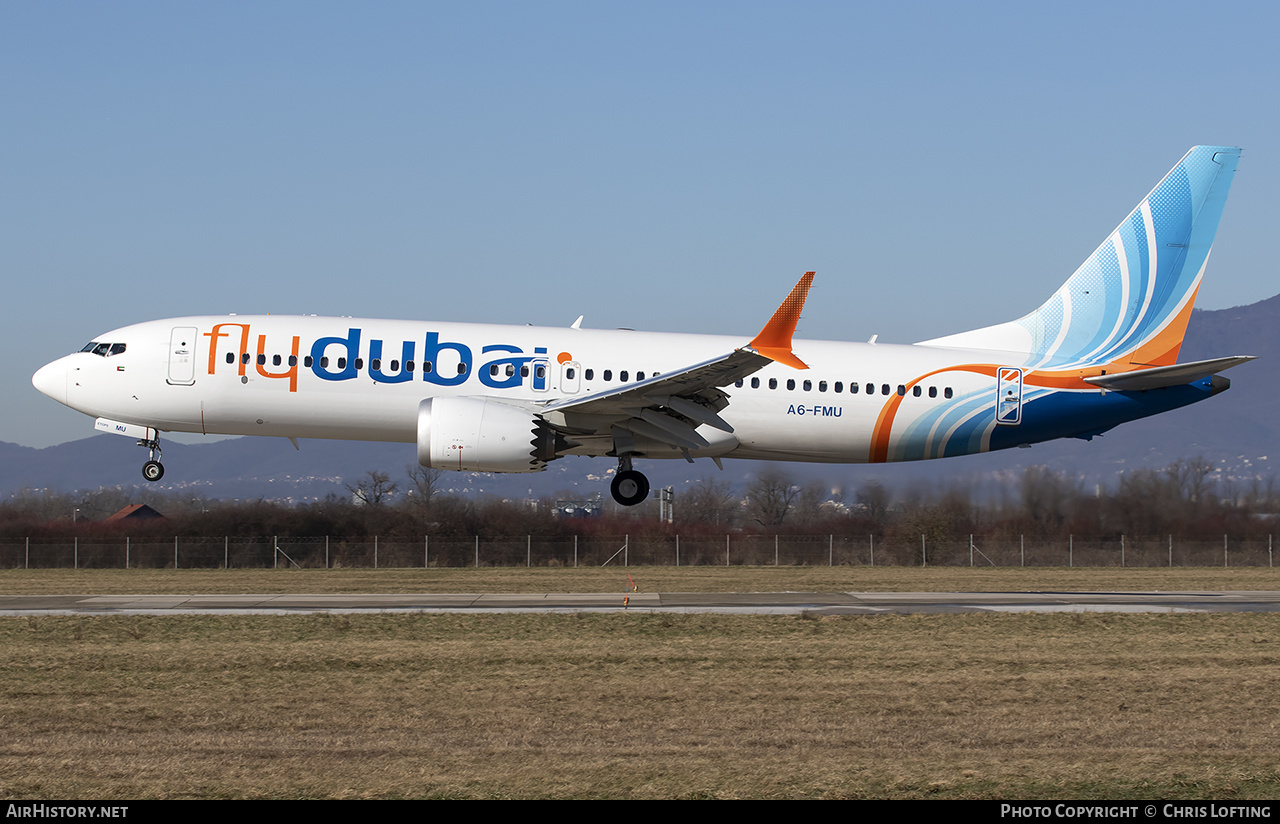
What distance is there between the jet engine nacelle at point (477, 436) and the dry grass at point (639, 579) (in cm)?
893

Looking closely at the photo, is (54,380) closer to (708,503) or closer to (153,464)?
(153,464)

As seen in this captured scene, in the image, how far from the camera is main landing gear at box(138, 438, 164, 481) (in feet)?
92.8

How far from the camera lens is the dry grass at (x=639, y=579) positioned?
37.2 m

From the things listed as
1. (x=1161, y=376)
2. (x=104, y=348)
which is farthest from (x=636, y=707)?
(x=104, y=348)

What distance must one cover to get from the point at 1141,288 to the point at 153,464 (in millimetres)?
24132

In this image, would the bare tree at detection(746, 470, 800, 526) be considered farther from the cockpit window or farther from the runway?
the cockpit window

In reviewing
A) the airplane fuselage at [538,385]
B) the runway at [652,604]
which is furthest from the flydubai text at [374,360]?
the runway at [652,604]

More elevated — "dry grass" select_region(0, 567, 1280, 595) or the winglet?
the winglet

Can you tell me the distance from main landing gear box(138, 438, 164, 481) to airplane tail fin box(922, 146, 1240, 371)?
18857 millimetres

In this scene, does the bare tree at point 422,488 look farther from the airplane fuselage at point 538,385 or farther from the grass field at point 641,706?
the grass field at point 641,706

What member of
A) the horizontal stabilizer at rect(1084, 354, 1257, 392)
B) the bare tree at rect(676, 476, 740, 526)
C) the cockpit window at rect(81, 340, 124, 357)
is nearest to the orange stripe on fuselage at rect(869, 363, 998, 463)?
the horizontal stabilizer at rect(1084, 354, 1257, 392)
